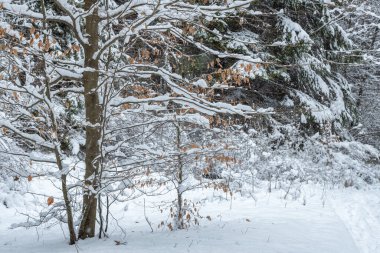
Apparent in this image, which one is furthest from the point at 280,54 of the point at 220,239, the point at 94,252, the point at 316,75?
the point at 94,252

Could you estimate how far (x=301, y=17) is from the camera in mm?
12711

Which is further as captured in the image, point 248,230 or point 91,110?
point 248,230

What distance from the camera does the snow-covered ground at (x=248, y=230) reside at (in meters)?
4.57

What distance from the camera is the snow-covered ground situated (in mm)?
4574

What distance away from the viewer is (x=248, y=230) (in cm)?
550

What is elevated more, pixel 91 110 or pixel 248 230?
pixel 91 110

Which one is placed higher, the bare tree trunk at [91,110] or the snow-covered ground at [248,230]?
the bare tree trunk at [91,110]

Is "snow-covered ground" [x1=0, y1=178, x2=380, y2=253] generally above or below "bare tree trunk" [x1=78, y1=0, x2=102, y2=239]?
below

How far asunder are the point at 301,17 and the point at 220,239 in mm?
10074

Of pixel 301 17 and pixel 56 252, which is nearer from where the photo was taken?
pixel 56 252

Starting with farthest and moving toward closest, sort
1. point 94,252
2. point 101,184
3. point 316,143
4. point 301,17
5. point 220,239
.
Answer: point 301,17, point 316,143, point 220,239, point 101,184, point 94,252

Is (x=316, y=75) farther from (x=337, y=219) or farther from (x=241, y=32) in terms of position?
(x=337, y=219)

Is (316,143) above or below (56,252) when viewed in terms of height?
above

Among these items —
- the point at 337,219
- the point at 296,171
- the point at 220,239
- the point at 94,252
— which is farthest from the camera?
the point at 296,171
